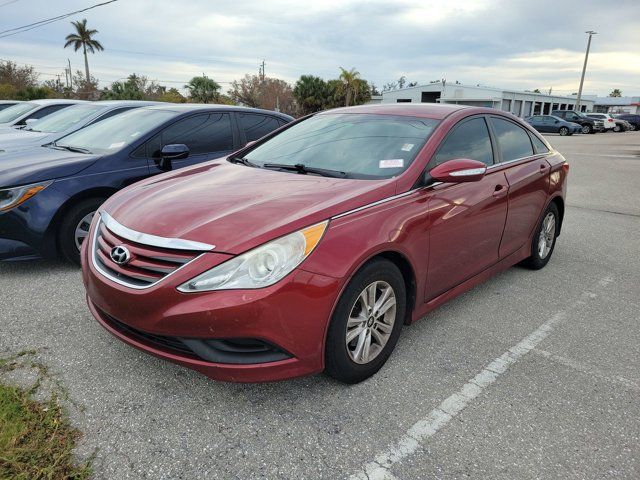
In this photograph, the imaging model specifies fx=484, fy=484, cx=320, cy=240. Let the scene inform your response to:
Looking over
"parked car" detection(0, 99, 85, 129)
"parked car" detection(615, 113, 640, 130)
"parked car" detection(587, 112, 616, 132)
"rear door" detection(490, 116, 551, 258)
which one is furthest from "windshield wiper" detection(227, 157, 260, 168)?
"parked car" detection(615, 113, 640, 130)

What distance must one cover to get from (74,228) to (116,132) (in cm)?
130

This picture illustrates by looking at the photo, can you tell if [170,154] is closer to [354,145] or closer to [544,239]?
[354,145]

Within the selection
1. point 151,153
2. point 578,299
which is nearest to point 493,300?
point 578,299

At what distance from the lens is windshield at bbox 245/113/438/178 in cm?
311

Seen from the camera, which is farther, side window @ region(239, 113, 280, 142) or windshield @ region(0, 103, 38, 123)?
windshield @ region(0, 103, 38, 123)

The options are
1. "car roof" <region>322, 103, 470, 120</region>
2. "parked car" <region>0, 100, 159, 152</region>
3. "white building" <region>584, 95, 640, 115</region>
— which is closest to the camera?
"car roof" <region>322, 103, 470, 120</region>

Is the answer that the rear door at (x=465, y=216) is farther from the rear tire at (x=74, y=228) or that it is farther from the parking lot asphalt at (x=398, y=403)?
the rear tire at (x=74, y=228)

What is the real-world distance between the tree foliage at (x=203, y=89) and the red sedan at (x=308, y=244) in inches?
1686

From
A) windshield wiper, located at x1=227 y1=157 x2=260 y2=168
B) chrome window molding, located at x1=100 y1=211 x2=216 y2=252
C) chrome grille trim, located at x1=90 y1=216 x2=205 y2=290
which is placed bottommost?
chrome grille trim, located at x1=90 y1=216 x2=205 y2=290

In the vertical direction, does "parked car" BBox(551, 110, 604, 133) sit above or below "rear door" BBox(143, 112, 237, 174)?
below

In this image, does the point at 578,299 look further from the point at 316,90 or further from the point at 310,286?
the point at 316,90

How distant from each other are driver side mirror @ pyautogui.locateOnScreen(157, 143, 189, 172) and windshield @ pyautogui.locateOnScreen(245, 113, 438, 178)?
3.41ft

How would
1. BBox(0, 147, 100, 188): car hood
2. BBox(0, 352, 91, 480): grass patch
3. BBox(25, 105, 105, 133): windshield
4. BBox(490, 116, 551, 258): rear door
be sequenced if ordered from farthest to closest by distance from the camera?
BBox(25, 105, 105, 133): windshield → BBox(0, 147, 100, 188): car hood → BBox(490, 116, 551, 258): rear door → BBox(0, 352, 91, 480): grass patch

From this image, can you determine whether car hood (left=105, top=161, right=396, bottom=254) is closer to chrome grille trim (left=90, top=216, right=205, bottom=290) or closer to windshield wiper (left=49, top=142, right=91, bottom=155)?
chrome grille trim (left=90, top=216, right=205, bottom=290)
